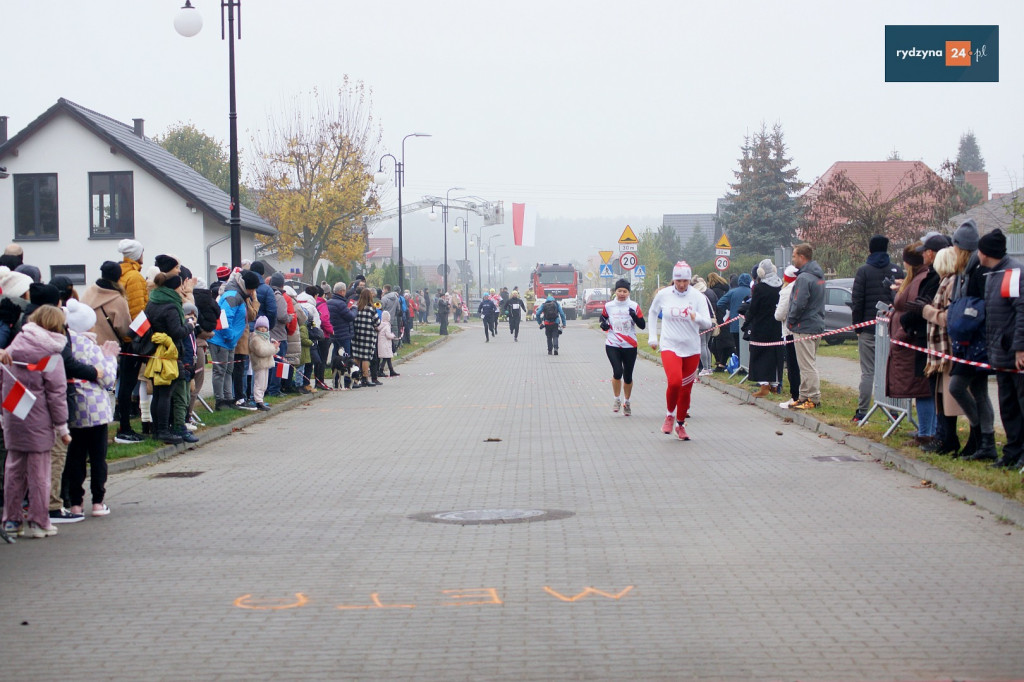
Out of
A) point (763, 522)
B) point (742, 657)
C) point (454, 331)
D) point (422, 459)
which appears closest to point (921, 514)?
point (763, 522)

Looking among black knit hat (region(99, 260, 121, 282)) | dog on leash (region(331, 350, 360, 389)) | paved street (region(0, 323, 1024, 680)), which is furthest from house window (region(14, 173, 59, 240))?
paved street (region(0, 323, 1024, 680))

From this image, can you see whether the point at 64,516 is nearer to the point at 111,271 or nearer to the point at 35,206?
the point at 111,271

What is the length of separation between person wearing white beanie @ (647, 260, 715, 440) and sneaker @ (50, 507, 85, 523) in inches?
266

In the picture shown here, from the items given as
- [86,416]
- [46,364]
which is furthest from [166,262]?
[46,364]

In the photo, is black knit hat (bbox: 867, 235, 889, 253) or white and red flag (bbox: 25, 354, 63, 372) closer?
white and red flag (bbox: 25, 354, 63, 372)

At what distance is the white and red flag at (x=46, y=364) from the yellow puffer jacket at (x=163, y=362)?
4.14 meters

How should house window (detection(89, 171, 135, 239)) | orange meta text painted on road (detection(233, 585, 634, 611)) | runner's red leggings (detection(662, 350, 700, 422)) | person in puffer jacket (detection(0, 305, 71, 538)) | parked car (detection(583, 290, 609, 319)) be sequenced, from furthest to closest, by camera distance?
parked car (detection(583, 290, 609, 319)), house window (detection(89, 171, 135, 239)), runner's red leggings (detection(662, 350, 700, 422)), person in puffer jacket (detection(0, 305, 71, 538)), orange meta text painted on road (detection(233, 585, 634, 611))

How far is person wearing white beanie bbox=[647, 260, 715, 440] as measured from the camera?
42.9 ft

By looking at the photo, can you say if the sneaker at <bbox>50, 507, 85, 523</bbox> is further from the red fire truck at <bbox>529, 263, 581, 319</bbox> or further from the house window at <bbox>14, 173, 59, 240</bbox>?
the red fire truck at <bbox>529, 263, 581, 319</bbox>

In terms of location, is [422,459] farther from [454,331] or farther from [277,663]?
[454,331]

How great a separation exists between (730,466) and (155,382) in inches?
241

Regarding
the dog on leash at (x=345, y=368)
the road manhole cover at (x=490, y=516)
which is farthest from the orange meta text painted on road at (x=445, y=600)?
the dog on leash at (x=345, y=368)

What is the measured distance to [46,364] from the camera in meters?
7.88

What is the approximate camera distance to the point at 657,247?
4131 inches
